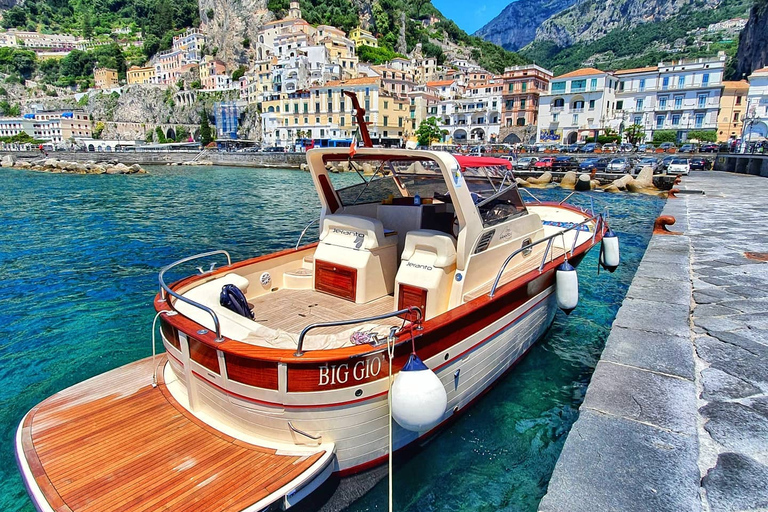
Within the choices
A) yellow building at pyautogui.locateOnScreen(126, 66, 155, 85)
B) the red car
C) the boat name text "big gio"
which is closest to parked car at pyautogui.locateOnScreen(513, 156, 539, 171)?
the red car

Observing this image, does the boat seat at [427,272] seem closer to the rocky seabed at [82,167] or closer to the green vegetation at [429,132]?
the rocky seabed at [82,167]


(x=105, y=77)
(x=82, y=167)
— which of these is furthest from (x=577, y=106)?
(x=105, y=77)

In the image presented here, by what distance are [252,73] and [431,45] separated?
51.0 metres

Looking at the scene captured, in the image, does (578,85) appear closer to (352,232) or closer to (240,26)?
(352,232)

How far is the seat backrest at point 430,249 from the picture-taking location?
16.3 ft

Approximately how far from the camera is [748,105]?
5556 cm

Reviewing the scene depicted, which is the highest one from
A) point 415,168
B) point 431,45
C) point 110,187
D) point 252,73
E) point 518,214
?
point 431,45

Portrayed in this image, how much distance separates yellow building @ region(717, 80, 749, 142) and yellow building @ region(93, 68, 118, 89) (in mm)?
150394

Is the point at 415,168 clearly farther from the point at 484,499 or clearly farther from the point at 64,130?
the point at 64,130

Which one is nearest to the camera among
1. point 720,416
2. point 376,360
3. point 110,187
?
point 720,416

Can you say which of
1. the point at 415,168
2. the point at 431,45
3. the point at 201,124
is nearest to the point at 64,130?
the point at 201,124

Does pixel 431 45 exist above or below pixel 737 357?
above

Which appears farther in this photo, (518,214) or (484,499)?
(518,214)

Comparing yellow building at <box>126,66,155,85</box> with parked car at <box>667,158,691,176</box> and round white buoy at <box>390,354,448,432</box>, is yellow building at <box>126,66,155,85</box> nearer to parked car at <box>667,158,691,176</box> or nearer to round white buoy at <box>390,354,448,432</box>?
parked car at <box>667,158,691,176</box>
